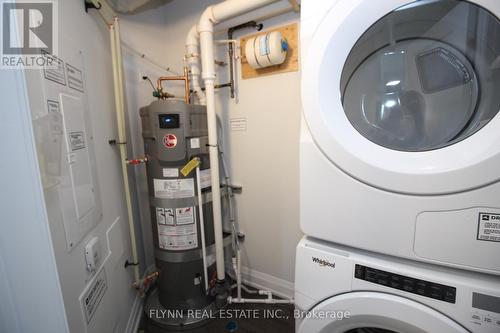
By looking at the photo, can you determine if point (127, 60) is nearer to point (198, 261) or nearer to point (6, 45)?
point (6, 45)

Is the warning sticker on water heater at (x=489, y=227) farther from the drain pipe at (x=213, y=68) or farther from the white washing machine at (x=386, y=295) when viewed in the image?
the drain pipe at (x=213, y=68)

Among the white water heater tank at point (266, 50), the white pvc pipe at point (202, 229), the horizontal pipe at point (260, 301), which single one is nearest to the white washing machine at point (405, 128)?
the white water heater tank at point (266, 50)

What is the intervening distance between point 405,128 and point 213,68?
1032 mm

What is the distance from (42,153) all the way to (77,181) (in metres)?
0.21

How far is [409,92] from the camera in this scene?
0.69 metres

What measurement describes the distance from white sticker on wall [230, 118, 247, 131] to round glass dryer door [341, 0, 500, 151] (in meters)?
0.89

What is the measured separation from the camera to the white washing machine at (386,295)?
0.51 meters

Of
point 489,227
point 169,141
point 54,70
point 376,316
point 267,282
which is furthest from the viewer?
point 267,282

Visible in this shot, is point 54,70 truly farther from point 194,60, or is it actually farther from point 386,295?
point 386,295

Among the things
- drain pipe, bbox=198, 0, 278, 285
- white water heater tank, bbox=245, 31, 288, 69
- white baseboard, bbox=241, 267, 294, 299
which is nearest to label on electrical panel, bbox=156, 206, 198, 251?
drain pipe, bbox=198, 0, 278, 285

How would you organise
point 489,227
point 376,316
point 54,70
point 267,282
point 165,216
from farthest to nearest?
point 267,282, point 165,216, point 54,70, point 376,316, point 489,227

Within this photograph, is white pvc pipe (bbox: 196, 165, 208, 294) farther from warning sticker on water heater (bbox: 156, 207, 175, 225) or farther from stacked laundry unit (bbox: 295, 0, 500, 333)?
stacked laundry unit (bbox: 295, 0, 500, 333)

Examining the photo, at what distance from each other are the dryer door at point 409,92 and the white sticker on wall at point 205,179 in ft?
2.86

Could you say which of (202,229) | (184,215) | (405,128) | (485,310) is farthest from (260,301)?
(405,128)
